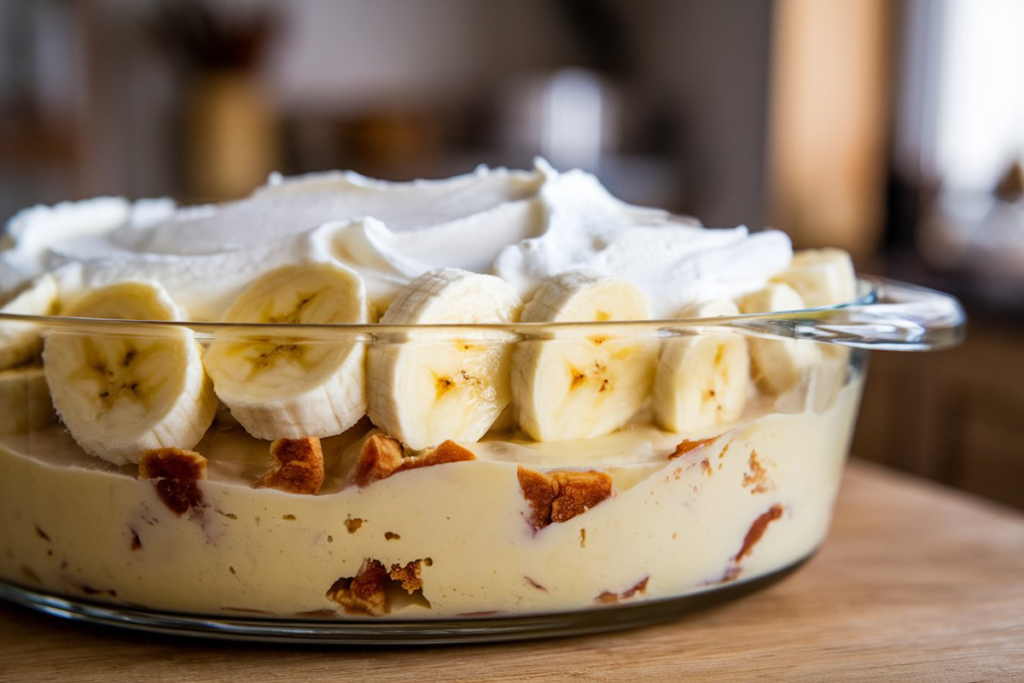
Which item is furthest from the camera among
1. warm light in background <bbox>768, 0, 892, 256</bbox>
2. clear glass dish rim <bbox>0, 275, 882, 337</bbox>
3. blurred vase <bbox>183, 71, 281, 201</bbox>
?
blurred vase <bbox>183, 71, 281, 201</bbox>

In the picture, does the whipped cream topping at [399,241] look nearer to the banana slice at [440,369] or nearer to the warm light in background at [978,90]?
the banana slice at [440,369]

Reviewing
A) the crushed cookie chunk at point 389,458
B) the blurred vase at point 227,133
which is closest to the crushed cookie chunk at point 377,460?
the crushed cookie chunk at point 389,458

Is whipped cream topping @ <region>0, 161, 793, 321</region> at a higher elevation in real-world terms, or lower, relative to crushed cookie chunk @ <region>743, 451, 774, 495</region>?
higher

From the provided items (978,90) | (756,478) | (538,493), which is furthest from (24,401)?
(978,90)

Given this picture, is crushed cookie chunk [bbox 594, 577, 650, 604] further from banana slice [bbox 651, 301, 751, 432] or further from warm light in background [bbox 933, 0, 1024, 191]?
warm light in background [bbox 933, 0, 1024, 191]

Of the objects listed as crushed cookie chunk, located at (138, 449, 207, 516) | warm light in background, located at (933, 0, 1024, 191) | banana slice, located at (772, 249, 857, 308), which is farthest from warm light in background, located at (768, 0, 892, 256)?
crushed cookie chunk, located at (138, 449, 207, 516)

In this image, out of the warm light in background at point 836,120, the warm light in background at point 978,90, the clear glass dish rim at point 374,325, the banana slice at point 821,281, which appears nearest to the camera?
the clear glass dish rim at point 374,325
